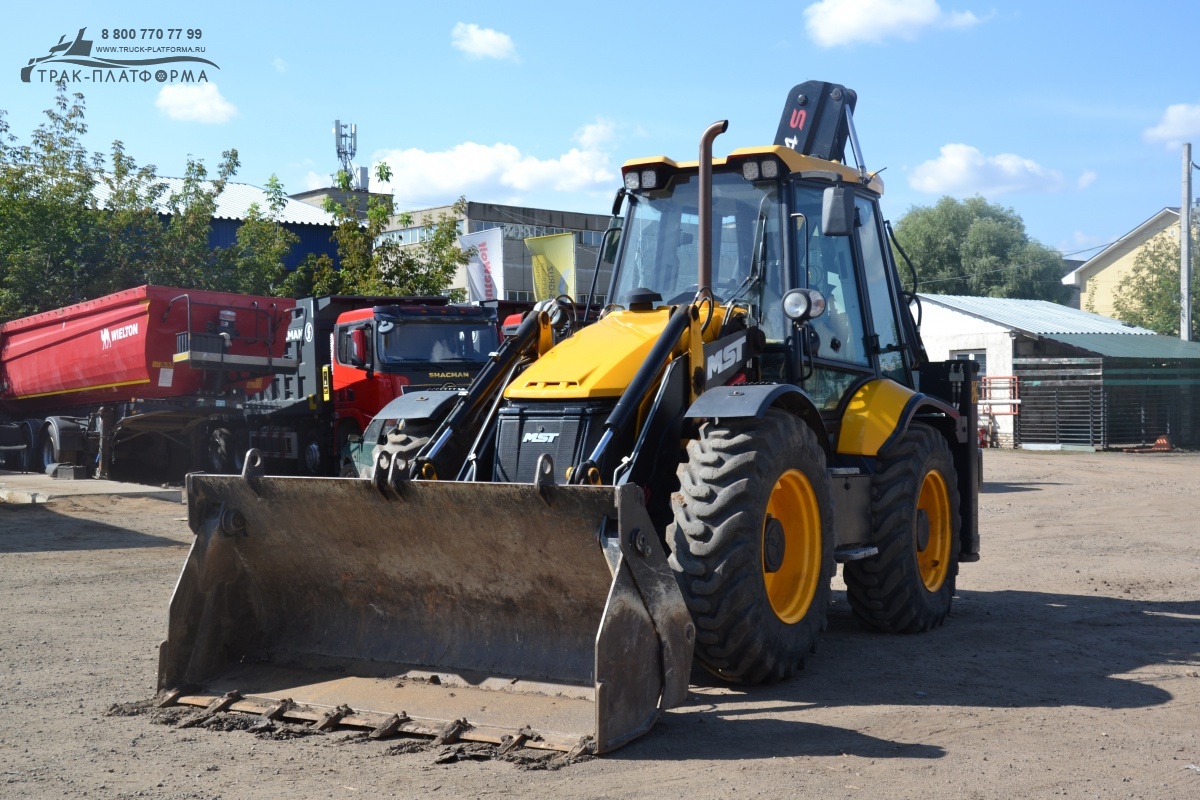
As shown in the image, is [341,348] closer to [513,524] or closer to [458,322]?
[458,322]

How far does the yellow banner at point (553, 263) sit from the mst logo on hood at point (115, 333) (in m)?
8.65

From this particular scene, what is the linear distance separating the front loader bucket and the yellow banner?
18243mm

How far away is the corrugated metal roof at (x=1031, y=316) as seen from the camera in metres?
33.6

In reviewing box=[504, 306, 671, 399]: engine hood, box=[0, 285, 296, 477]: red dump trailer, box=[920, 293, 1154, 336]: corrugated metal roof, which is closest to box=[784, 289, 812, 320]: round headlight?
box=[504, 306, 671, 399]: engine hood

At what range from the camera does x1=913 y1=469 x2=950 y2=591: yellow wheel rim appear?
8.04 m

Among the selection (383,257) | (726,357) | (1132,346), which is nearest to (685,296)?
(726,357)

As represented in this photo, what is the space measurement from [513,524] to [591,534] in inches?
15.6

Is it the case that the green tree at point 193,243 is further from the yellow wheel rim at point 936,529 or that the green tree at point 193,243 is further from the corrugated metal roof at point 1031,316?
the yellow wheel rim at point 936,529

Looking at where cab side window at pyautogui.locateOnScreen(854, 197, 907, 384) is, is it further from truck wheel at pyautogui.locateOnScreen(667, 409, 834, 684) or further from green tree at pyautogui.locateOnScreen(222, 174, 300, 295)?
green tree at pyautogui.locateOnScreen(222, 174, 300, 295)

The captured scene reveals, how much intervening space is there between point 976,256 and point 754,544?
181 feet

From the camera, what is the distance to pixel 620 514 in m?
4.99

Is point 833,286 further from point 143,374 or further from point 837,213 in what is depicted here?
point 143,374

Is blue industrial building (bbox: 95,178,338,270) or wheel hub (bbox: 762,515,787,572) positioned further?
blue industrial building (bbox: 95,178,338,270)

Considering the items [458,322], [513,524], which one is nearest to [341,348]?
[458,322]
